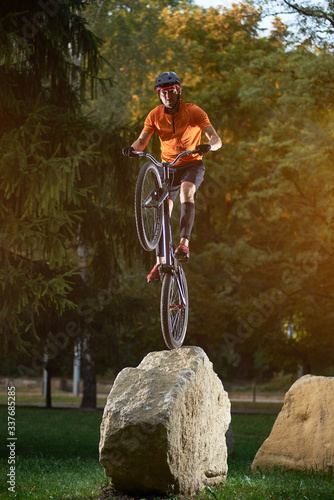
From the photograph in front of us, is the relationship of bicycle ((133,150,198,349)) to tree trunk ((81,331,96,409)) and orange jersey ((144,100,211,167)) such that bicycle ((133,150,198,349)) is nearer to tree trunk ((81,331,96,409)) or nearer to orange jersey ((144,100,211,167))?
orange jersey ((144,100,211,167))

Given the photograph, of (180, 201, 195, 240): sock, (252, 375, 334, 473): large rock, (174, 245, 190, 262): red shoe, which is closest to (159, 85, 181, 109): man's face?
(180, 201, 195, 240): sock

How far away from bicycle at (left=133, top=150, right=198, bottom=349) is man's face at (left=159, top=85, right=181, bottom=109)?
1.85 ft

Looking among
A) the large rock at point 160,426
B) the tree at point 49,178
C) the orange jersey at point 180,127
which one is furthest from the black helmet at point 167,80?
the large rock at point 160,426

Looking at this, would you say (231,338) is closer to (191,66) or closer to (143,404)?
(191,66)

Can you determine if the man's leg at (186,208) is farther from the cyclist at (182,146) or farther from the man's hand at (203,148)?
Answer: the man's hand at (203,148)

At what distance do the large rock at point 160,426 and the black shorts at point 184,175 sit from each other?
2.20 m

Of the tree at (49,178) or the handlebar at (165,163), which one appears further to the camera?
the tree at (49,178)

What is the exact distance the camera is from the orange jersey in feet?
25.3

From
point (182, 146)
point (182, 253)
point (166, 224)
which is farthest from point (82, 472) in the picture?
point (182, 146)

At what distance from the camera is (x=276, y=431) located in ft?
37.3

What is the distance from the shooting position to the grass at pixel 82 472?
28.1ft

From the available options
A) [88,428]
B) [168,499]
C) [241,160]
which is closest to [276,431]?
[168,499]

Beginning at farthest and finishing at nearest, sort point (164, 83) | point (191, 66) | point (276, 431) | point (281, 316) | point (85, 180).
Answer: point (191, 66) < point (281, 316) < point (85, 180) < point (276, 431) < point (164, 83)

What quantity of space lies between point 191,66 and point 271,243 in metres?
7.79
